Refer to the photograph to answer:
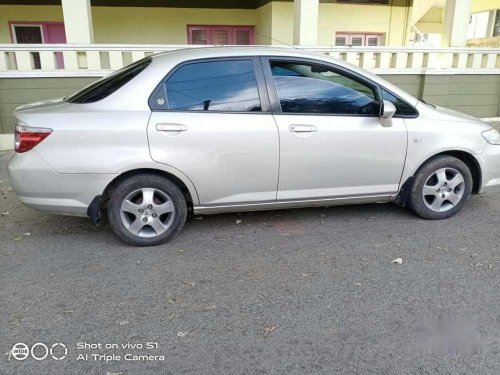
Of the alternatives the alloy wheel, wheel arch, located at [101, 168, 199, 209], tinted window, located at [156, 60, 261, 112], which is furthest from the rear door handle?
the alloy wheel

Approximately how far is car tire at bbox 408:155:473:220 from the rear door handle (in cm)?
228

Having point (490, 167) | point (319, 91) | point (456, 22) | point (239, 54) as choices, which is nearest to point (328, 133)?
point (319, 91)

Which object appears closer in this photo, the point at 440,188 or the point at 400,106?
the point at 400,106

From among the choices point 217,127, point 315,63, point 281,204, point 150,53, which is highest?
point 150,53

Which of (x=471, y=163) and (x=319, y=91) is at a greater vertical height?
(x=319, y=91)

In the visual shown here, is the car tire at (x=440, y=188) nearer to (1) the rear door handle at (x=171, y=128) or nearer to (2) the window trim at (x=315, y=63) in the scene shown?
(2) the window trim at (x=315, y=63)

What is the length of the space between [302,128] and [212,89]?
845mm

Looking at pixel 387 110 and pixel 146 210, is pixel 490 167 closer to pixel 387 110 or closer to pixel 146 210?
pixel 387 110

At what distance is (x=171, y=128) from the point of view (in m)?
3.32

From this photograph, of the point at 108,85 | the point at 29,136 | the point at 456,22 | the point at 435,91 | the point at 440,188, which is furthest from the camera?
the point at 435,91

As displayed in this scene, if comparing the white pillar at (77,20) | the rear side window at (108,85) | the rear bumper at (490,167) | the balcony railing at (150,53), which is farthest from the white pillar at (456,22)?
the rear side window at (108,85)

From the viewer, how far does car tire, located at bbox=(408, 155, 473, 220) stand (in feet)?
13.0

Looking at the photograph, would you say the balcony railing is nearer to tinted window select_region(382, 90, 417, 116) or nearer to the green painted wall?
the green painted wall

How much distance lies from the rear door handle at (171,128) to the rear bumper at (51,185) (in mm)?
552
